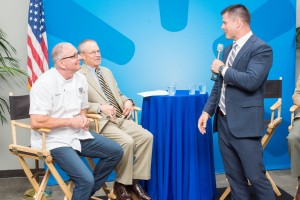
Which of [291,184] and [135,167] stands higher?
[135,167]

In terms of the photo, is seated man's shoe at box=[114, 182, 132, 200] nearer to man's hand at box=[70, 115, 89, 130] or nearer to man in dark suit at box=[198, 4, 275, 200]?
man's hand at box=[70, 115, 89, 130]

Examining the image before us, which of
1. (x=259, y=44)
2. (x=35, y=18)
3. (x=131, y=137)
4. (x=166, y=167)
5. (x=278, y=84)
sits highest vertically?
(x=35, y=18)

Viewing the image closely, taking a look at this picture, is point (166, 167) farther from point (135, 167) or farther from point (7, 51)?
point (7, 51)

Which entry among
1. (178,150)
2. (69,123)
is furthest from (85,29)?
(178,150)

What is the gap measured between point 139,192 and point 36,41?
1.86 metres

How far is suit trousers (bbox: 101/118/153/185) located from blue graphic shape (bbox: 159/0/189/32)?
1.43m

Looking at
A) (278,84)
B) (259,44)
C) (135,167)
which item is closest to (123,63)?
(135,167)

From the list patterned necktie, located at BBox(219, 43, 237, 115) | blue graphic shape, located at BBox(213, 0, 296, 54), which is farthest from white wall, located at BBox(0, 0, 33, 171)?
patterned necktie, located at BBox(219, 43, 237, 115)

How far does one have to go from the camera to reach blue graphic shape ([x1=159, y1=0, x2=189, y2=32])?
4.52 m

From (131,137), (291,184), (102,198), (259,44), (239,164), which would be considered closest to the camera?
(259,44)

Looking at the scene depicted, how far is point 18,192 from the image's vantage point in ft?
13.3

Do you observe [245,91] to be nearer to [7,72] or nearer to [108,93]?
[108,93]

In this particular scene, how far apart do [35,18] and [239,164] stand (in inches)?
97.4

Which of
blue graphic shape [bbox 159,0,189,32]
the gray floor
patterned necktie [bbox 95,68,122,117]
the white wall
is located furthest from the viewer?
blue graphic shape [bbox 159,0,189,32]
